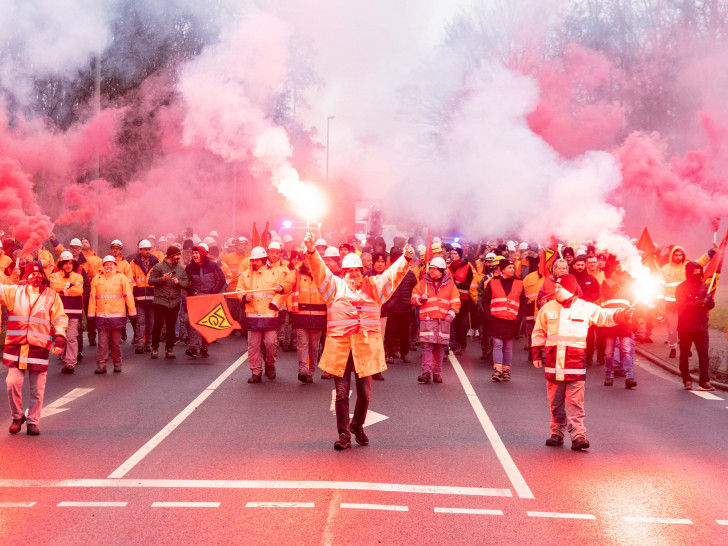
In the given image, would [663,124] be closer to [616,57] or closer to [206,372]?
[616,57]

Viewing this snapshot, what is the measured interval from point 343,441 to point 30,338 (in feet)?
11.2

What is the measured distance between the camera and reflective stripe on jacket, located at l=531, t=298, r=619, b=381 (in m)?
9.05

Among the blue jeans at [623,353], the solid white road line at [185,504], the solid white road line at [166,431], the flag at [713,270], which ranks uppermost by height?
the flag at [713,270]

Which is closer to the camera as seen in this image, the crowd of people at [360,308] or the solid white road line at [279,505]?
the solid white road line at [279,505]

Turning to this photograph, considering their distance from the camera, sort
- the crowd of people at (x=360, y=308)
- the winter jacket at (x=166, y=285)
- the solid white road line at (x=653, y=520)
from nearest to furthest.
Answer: the solid white road line at (x=653, y=520), the crowd of people at (x=360, y=308), the winter jacket at (x=166, y=285)

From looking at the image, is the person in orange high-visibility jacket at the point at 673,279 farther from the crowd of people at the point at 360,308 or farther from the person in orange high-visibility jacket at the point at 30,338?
the person in orange high-visibility jacket at the point at 30,338

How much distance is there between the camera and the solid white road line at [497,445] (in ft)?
24.1

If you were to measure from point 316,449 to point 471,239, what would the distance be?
16727mm

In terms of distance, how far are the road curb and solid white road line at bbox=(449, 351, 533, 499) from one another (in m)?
3.68

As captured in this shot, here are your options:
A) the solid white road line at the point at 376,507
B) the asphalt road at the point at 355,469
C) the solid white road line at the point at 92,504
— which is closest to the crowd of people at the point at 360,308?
the asphalt road at the point at 355,469

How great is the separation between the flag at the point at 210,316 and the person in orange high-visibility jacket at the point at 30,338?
2.98 meters

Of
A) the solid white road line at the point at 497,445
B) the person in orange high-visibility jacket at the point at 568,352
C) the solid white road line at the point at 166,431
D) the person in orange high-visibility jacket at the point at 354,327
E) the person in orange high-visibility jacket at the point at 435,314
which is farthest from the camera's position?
the person in orange high-visibility jacket at the point at 435,314

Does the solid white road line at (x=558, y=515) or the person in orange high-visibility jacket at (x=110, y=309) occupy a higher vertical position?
the person in orange high-visibility jacket at (x=110, y=309)

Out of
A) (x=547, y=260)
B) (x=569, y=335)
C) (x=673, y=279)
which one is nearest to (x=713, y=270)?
(x=547, y=260)
